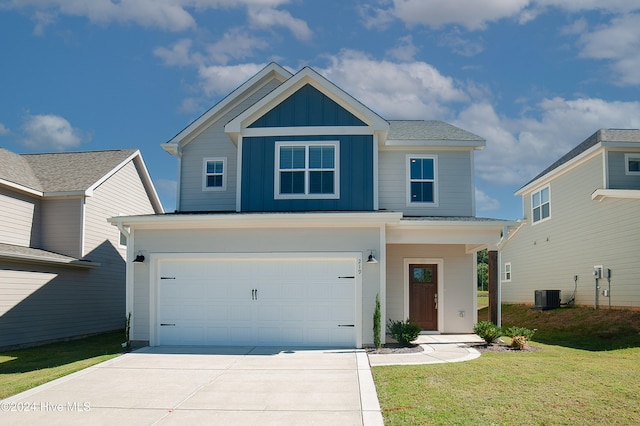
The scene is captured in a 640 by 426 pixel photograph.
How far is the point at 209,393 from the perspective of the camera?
8.30 m

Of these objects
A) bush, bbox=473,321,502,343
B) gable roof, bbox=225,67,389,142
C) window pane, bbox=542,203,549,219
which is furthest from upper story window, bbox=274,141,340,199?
window pane, bbox=542,203,549,219

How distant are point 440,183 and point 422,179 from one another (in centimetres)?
56

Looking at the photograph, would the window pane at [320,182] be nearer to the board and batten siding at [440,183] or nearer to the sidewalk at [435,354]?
the board and batten siding at [440,183]

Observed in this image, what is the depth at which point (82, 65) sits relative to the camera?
816 inches

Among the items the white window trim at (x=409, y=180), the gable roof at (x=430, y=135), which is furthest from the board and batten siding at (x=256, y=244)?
the gable roof at (x=430, y=135)

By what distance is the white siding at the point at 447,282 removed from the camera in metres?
15.9

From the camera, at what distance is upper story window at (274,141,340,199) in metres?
14.3

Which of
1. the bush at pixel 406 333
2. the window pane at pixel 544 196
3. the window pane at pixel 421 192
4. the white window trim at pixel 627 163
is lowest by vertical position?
the bush at pixel 406 333

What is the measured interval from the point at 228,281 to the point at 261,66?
25.3 feet

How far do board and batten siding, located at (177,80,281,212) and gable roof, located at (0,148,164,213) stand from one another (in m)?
3.57

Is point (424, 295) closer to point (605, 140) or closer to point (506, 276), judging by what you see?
point (605, 140)

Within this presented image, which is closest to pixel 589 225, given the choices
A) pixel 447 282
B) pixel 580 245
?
pixel 580 245

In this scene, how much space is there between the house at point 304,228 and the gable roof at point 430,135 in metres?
0.07

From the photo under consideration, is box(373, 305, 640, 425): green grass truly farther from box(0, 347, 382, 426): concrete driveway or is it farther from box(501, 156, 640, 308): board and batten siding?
box(501, 156, 640, 308): board and batten siding
